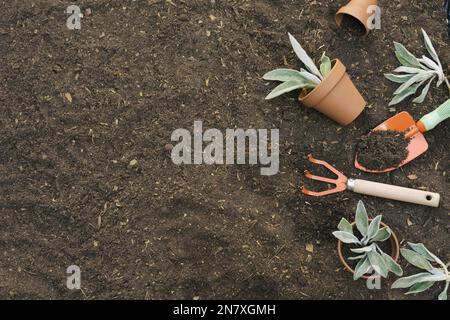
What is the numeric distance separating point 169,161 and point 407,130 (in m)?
0.71

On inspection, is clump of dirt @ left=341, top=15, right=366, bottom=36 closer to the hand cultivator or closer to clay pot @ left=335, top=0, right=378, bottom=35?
clay pot @ left=335, top=0, right=378, bottom=35

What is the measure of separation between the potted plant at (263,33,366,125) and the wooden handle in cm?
21

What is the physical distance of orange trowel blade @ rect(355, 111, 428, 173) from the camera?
191 cm

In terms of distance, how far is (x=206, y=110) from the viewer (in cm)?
189

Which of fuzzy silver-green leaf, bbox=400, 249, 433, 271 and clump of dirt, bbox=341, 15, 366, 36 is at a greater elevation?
clump of dirt, bbox=341, 15, 366, 36

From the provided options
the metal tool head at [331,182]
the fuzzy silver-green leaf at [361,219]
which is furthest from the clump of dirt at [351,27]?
the fuzzy silver-green leaf at [361,219]

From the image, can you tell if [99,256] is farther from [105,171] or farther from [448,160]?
[448,160]

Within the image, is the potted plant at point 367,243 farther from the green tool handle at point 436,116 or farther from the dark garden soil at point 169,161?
the green tool handle at point 436,116

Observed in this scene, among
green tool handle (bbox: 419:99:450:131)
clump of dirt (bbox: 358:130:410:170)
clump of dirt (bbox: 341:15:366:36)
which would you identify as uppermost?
clump of dirt (bbox: 341:15:366:36)

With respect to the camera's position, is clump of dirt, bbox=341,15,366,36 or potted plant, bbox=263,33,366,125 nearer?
potted plant, bbox=263,33,366,125

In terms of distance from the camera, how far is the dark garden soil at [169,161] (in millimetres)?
1857

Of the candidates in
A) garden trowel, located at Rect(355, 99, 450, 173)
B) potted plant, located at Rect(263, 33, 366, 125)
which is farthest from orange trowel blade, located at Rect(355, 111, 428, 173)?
potted plant, located at Rect(263, 33, 366, 125)

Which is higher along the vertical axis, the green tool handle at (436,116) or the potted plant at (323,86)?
the potted plant at (323,86)

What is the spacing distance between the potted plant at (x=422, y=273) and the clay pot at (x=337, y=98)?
1.37ft
